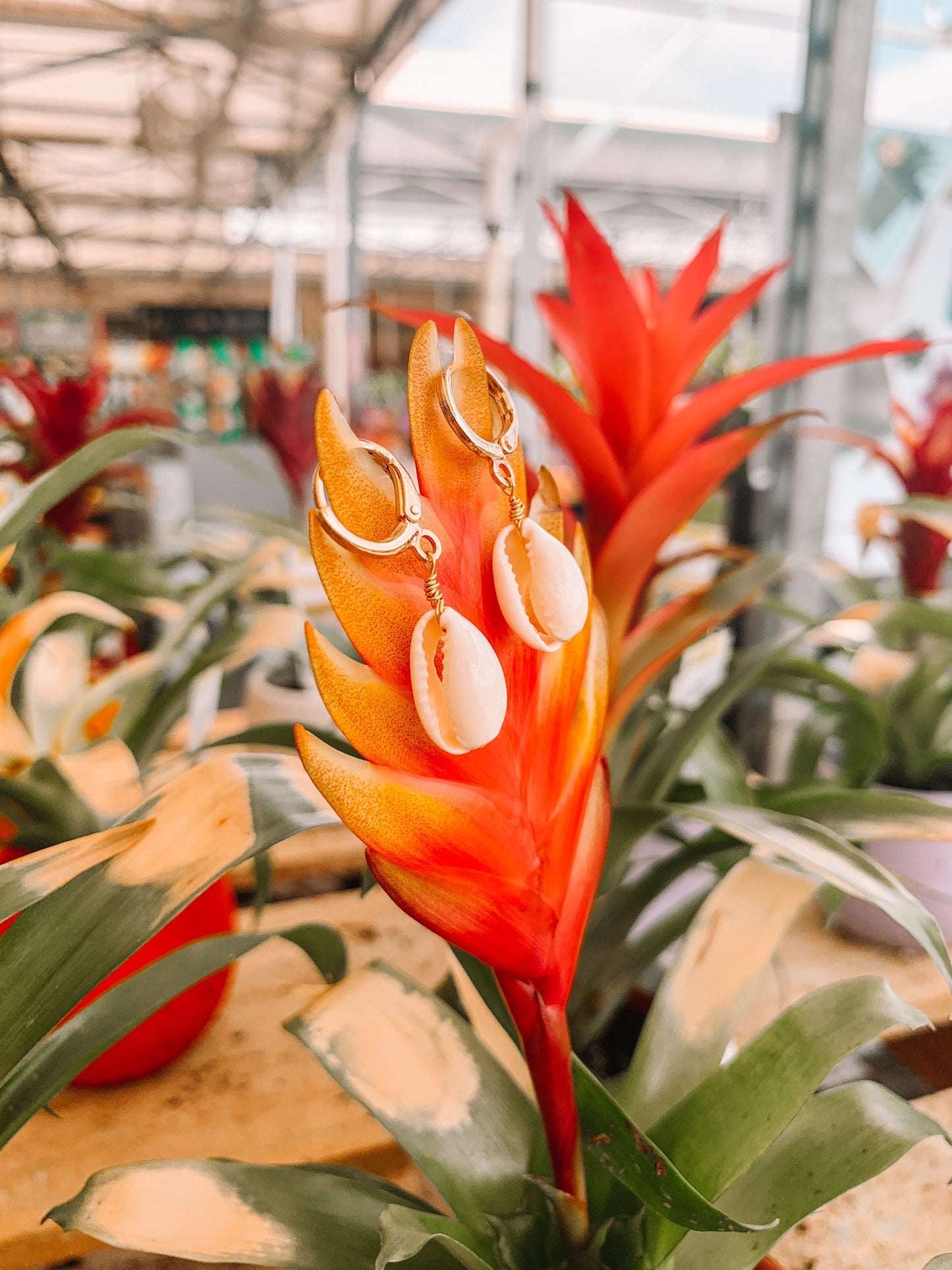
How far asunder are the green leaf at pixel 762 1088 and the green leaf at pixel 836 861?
0.02 m

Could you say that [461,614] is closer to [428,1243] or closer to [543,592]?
[543,592]

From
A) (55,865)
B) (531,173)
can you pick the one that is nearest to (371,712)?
(55,865)

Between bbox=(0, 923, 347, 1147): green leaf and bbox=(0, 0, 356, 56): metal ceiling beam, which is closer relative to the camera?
bbox=(0, 923, 347, 1147): green leaf

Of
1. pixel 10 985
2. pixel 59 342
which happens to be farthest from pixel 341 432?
pixel 59 342

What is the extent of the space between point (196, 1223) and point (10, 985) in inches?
4.0

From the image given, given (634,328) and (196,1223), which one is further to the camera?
(634,328)

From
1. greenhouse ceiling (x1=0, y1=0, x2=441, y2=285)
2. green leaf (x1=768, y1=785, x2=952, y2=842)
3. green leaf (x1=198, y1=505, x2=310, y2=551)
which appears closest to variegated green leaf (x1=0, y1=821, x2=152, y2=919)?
green leaf (x1=768, y1=785, x2=952, y2=842)

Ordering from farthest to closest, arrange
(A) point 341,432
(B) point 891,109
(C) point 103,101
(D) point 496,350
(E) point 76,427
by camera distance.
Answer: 1. (C) point 103,101
2. (B) point 891,109
3. (E) point 76,427
4. (D) point 496,350
5. (A) point 341,432

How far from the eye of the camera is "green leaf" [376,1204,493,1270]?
0.85 ft

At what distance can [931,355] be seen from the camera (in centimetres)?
156

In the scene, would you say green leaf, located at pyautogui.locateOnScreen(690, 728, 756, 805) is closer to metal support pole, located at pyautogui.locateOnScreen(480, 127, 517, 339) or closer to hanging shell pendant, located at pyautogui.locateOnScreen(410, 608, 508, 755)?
hanging shell pendant, located at pyautogui.locateOnScreen(410, 608, 508, 755)

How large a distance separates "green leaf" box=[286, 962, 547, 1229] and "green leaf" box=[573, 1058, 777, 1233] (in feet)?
0.15

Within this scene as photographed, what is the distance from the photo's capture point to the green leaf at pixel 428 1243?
26 cm

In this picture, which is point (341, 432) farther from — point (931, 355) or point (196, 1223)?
point (931, 355)
